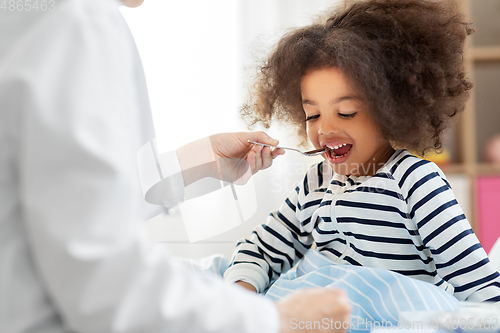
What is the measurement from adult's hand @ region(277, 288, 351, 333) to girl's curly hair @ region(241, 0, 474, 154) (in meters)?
0.39

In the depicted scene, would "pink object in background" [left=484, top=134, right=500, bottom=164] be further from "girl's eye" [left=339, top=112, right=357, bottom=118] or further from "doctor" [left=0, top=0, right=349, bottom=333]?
"doctor" [left=0, top=0, right=349, bottom=333]

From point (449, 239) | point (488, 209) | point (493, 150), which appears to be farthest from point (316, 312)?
point (493, 150)

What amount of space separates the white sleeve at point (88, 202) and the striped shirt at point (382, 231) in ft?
1.30

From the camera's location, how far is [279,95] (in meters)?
0.90

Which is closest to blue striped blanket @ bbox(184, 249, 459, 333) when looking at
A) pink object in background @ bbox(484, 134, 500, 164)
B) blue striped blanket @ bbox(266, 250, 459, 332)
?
blue striped blanket @ bbox(266, 250, 459, 332)


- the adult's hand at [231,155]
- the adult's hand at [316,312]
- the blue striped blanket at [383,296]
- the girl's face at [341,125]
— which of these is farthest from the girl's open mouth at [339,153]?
the adult's hand at [316,312]

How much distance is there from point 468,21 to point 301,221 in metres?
0.51

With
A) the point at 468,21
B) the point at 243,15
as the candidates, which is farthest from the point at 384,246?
the point at 243,15

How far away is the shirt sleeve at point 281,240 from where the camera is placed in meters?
0.83

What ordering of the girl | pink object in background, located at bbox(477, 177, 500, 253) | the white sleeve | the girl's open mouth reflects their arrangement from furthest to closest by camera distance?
pink object in background, located at bbox(477, 177, 500, 253), the girl's open mouth, the girl, the white sleeve

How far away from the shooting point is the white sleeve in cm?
36

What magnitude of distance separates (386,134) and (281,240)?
292 millimetres

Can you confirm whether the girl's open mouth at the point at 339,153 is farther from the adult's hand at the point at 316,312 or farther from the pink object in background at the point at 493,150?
the pink object in background at the point at 493,150

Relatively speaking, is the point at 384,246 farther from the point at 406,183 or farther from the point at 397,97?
the point at 397,97
